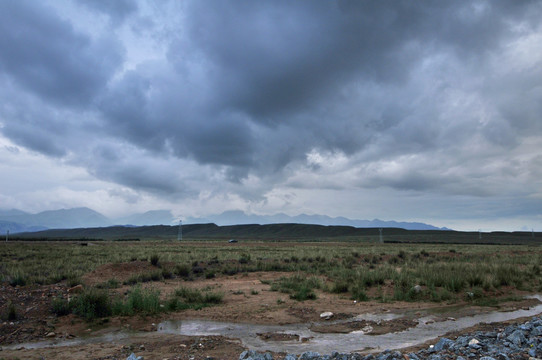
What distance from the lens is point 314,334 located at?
10.5 m

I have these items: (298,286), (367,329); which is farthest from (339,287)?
(367,329)

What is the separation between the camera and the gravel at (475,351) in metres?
6.84

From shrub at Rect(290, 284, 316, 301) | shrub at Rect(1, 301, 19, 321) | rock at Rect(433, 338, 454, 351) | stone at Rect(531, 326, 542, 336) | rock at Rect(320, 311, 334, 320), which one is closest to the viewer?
rock at Rect(433, 338, 454, 351)

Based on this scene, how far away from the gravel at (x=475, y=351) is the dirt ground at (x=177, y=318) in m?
1.34

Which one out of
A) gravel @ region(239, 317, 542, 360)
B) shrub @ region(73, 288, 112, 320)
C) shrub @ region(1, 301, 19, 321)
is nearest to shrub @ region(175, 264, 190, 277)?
shrub @ region(73, 288, 112, 320)

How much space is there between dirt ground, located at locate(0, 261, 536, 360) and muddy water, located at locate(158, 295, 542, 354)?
0.41 m

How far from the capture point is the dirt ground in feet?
28.7

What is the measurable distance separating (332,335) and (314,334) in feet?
1.73

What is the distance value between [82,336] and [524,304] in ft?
55.3

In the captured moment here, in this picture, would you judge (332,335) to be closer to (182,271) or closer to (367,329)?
(367,329)

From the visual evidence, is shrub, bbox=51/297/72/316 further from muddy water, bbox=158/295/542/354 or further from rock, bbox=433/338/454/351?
rock, bbox=433/338/454/351

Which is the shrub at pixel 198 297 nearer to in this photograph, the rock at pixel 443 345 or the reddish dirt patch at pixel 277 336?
the reddish dirt patch at pixel 277 336

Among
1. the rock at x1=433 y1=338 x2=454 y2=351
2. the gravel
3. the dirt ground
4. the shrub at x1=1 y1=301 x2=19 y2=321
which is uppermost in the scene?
the gravel

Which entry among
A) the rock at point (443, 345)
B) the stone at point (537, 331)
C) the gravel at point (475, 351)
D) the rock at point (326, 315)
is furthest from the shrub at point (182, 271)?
the stone at point (537, 331)
